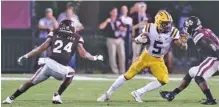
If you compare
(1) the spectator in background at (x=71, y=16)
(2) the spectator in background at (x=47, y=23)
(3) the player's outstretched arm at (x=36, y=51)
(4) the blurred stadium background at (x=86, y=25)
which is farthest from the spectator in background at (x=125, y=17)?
(3) the player's outstretched arm at (x=36, y=51)

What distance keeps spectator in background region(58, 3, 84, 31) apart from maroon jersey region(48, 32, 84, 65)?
719 cm

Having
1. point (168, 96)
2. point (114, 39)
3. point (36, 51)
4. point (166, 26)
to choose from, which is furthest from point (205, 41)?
point (114, 39)

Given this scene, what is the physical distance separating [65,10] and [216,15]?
4435 mm

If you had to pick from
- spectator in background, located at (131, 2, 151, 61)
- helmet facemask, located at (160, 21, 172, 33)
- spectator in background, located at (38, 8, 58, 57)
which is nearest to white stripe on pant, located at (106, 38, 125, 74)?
spectator in background, located at (131, 2, 151, 61)

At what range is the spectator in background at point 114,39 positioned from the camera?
20.1m

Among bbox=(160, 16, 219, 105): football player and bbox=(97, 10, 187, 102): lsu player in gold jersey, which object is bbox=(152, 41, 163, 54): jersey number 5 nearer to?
bbox=(97, 10, 187, 102): lsu player in gold jersey

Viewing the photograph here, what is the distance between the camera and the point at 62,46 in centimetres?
1241

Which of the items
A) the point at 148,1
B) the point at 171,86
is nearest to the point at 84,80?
the point at 171,86

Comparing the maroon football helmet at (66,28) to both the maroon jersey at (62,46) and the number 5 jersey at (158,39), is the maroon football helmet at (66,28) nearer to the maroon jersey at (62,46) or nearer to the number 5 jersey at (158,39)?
the maroon jersey at (62,46)

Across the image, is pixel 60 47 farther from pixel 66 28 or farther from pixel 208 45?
pixel 208 45

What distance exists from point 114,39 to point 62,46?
25.9ft

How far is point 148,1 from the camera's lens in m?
20.9

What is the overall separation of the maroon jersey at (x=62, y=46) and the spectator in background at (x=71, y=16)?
719cm

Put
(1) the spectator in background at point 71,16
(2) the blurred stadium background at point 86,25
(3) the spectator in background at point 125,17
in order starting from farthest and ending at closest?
(2) the blurred stadium background at point 86,25 → (3) the spectator in background at point 125,17 → (1) the spectator in background at point 71,16
